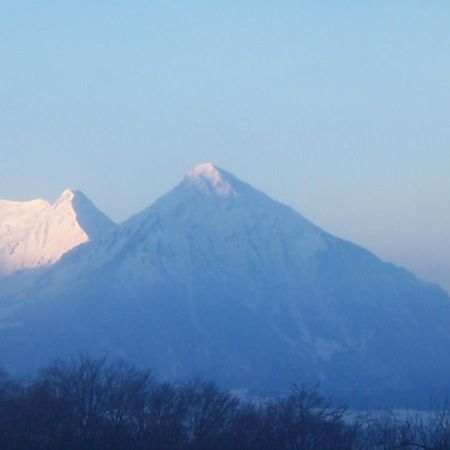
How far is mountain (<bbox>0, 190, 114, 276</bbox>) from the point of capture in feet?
457

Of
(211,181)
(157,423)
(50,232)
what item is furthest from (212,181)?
(157,423)

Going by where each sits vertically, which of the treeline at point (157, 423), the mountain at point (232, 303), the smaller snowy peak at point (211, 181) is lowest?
the treeline at point (157, 423)

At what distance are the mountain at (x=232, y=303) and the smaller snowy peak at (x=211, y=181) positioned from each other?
0.17 metres

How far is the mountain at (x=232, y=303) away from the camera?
106 m

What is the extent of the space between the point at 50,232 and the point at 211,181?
19.7m

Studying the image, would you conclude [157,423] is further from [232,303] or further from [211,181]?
[211,181]

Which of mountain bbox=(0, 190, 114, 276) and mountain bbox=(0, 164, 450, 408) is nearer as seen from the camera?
mountain bbox=(0, 164, 450, 408)

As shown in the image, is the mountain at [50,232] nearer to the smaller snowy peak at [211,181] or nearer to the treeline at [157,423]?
the smaller snowy peak at [211,181]

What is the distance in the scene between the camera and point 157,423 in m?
36.6

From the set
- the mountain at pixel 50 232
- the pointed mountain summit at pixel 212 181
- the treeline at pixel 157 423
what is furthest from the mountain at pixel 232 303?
the treeline at pixel 157 423

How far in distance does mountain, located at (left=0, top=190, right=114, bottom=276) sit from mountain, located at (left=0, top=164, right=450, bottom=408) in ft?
15.6

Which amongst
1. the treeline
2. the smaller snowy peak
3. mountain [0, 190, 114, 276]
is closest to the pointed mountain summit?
the smaller snowy peak

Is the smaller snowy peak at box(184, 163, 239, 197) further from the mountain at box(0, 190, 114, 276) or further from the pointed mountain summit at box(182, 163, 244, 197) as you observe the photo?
the mountain at box(0, 190, 114, 276)

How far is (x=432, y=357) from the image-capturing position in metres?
116
